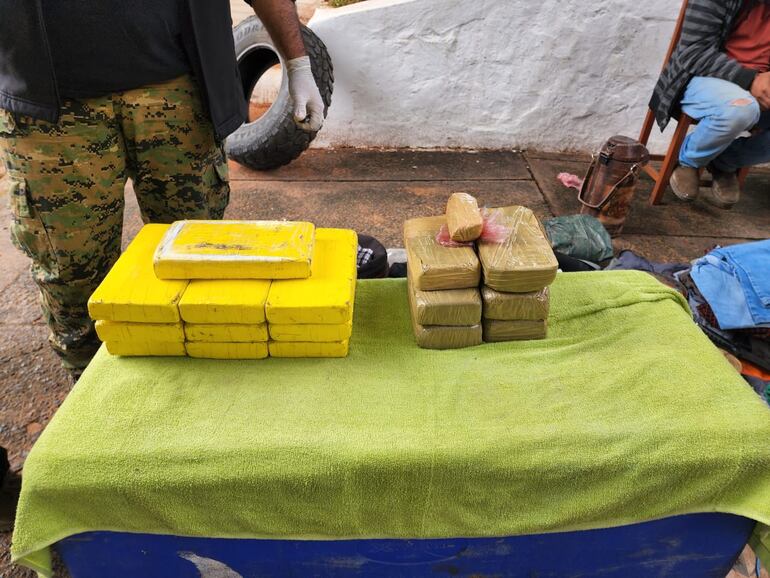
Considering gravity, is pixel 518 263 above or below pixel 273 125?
above

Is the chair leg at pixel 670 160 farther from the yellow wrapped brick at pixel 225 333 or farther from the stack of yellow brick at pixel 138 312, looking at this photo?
the stack of yellow brick at pixel 138 312

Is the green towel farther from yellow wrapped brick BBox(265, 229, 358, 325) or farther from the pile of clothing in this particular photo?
the pile of clothing

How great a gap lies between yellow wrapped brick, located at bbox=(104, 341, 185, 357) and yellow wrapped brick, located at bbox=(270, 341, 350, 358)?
26 cm

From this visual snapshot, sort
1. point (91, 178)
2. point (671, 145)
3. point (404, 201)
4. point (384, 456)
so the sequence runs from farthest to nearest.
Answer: point (404, 201)
point (671, 145)
point (91, 178)
point (384, 456)

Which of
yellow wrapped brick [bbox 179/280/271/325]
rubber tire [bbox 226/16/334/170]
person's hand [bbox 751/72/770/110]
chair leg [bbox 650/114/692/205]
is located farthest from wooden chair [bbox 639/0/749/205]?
yellow wrapped brick [bbox 179/280/271/325]

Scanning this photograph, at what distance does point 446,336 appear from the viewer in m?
1.61

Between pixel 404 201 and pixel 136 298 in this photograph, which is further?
pixel 404 201

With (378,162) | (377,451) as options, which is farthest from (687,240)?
(377,451)

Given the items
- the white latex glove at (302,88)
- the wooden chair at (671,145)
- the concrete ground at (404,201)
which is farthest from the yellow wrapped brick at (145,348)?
the wooden chair at (671,145)

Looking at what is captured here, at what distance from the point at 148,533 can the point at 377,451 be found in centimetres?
61

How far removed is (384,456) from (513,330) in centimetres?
60

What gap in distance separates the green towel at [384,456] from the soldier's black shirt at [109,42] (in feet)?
3.01

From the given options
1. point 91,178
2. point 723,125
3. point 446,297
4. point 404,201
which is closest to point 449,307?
point 446,297

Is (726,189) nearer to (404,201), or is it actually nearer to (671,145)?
(671,145)
